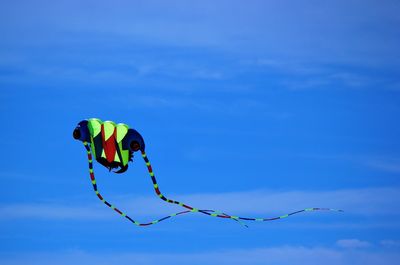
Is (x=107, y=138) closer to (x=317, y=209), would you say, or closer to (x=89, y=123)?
(x=89, y=123)

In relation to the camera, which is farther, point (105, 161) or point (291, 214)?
point (105, 161)

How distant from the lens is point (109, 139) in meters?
42.5

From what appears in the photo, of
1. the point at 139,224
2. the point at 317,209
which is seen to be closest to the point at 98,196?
the point at 139,224

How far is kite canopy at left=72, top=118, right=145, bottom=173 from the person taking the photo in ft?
138

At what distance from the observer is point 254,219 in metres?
37.5

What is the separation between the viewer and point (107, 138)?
140 feet

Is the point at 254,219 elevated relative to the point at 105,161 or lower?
lower

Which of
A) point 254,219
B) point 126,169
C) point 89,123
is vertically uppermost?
point 89,123

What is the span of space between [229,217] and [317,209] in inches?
259

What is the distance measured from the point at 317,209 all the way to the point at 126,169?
15.9m

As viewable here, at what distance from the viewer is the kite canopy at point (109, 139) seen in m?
42.1

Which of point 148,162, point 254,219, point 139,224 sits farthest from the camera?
point 148,162

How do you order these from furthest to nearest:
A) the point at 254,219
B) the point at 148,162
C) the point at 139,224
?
1. the point at 148,162
2. the point at 139,224
3. the point at 254,219

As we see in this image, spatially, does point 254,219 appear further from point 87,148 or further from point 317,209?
point 87,148
